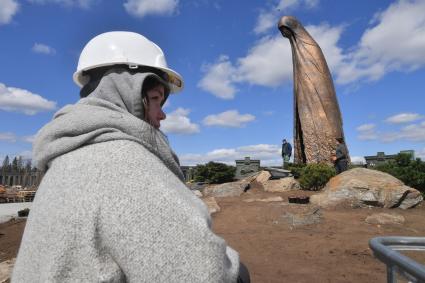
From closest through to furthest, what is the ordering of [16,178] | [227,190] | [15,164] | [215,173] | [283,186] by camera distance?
[283,186] → [227,190] → [215,173] → [16,178] → [15,164]

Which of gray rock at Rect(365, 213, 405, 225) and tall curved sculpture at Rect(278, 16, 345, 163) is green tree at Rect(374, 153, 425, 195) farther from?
gray rock at Rect(365, 213, 405, 225)

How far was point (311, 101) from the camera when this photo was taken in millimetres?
17438

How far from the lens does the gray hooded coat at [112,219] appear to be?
3.24ft

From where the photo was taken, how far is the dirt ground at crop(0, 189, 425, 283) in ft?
16.5

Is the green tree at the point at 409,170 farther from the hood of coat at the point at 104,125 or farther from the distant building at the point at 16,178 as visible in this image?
the distant building at the point at 16,178

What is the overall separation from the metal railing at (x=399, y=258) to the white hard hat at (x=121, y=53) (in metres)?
1.40

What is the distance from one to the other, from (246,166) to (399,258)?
19.7m

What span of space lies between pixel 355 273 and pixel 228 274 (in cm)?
452

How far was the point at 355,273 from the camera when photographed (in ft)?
16.3

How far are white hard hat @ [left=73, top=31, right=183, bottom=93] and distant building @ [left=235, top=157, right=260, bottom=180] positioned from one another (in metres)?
19.0

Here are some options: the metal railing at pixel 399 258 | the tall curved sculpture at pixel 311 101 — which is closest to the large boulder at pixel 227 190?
the tall curved sculpture at pixel 311 101

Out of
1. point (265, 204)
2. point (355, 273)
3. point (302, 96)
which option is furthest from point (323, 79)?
point (355, 273)

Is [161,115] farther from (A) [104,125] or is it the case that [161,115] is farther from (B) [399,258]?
(B) [399,258]

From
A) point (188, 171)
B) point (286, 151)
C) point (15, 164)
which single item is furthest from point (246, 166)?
point (15, 164)
